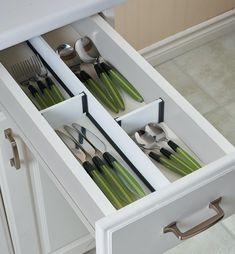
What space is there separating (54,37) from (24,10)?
0.59 feet

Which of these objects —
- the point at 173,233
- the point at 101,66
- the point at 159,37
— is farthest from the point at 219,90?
the point at 173,233

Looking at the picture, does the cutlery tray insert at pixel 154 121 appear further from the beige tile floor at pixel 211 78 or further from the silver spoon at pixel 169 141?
the beige tile floor at pixel 211 78

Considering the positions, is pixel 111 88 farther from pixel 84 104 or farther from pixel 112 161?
pixel 112 161

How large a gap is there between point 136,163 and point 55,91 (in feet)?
0.91

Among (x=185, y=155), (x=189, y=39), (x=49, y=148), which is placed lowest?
(x=185, y=155)

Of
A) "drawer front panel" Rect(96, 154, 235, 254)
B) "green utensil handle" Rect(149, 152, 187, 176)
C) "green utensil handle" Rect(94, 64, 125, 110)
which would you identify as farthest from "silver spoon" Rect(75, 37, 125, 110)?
"drawer front panel" Rect(96, 154, 235, 254)

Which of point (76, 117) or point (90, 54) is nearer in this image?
point (76, 117)

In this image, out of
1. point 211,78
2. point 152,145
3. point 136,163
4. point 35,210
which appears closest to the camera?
point 136,163

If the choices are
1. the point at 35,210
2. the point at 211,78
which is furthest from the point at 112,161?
the point at 211,78

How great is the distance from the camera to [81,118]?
4.10ft

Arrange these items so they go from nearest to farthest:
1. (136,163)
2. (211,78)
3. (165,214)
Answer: (165,214) < (136,163) < (211,78)

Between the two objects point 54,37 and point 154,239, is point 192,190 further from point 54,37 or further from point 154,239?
point 54,37

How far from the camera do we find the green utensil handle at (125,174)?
43.2 inches

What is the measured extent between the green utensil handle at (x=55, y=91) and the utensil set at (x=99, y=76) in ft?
0.20
